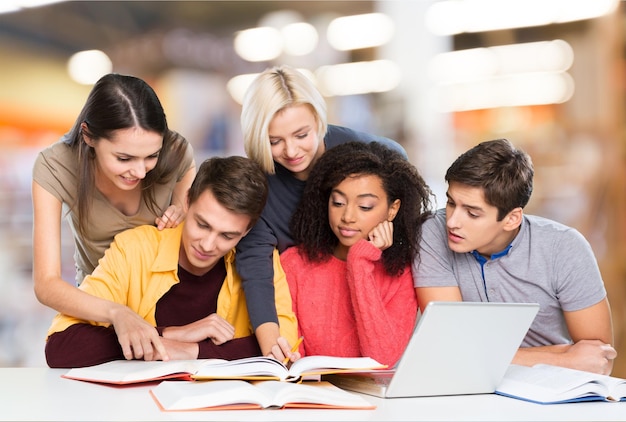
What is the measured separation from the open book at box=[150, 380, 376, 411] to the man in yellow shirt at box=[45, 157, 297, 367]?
1.21 ft

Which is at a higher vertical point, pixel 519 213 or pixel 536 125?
pixel 536 125

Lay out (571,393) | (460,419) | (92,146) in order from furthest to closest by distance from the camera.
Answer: (92,146), (571,393), (460,419)

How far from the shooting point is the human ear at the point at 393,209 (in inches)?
70.9

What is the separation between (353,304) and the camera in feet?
5.71

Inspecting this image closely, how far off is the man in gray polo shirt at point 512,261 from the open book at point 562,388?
0.34 metres

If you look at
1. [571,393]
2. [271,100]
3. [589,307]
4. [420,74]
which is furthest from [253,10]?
[571,393]

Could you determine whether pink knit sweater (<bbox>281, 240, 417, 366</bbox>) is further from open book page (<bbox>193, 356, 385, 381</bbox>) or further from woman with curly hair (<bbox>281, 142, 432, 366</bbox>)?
open book page (<bbox>193, 356, 385, 381</bbox>)

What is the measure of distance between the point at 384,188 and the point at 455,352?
0.66 metres

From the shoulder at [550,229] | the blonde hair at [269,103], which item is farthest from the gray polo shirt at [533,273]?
the blonde hair at [269,103]

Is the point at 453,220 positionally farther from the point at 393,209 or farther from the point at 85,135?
the point at 85,135

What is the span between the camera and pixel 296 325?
1758 millimetres

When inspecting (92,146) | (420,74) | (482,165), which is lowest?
(482,165)

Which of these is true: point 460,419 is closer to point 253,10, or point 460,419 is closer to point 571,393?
point 571,393

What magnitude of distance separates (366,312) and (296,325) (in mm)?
176
